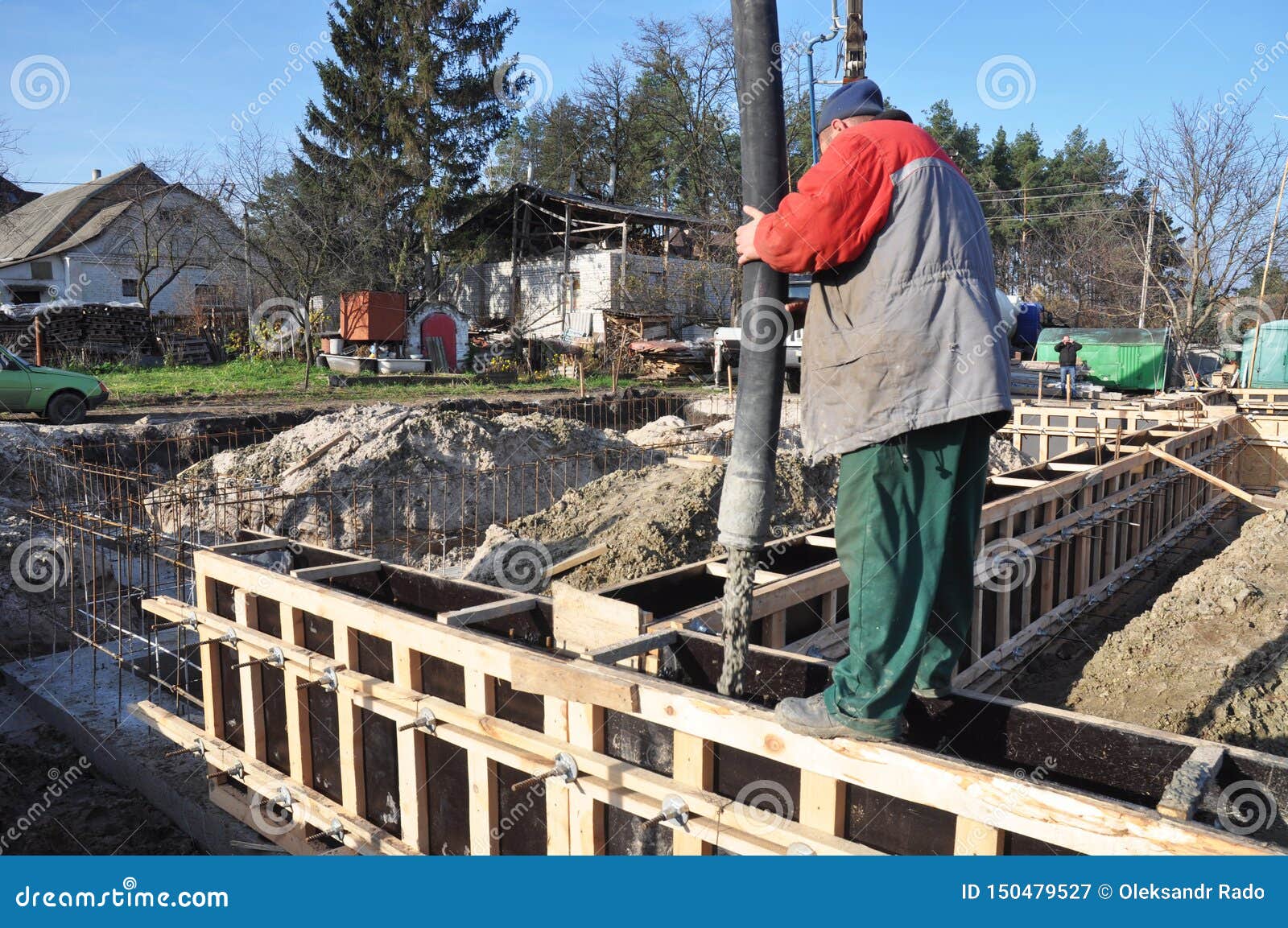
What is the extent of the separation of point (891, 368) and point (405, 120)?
3331cm

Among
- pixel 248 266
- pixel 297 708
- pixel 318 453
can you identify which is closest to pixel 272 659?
pixel 297 708

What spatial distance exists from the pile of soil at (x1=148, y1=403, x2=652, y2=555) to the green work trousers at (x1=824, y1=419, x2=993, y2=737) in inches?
317

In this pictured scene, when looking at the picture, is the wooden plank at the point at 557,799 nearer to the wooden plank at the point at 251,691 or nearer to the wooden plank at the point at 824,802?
the wooden plank at the point at 824,802

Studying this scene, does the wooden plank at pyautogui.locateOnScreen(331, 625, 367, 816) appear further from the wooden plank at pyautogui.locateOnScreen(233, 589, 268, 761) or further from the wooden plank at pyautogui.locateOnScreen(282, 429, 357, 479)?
the wooden plank at pyautogui.locateOnScreen(282, 429, 357, 479)

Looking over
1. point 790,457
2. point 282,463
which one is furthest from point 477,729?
point 282,463

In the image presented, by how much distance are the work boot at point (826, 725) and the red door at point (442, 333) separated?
90.1ft

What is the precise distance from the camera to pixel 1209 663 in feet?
16.6

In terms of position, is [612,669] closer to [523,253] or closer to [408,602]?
[408,602]

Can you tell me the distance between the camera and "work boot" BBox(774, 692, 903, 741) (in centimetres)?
241

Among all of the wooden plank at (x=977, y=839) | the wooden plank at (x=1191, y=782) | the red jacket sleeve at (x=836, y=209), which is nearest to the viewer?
the wooden plank at (x=1191, y=782)

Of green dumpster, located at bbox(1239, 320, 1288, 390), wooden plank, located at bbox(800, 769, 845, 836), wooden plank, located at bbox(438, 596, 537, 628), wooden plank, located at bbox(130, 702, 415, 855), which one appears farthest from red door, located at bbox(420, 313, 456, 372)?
wooden plank, located at bbox(800, 769, 845, 836)

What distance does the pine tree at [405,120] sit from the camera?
106ft

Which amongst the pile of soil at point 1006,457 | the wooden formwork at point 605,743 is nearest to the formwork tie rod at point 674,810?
the wooden formwork at point 605,743

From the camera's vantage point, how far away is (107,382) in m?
21.8
